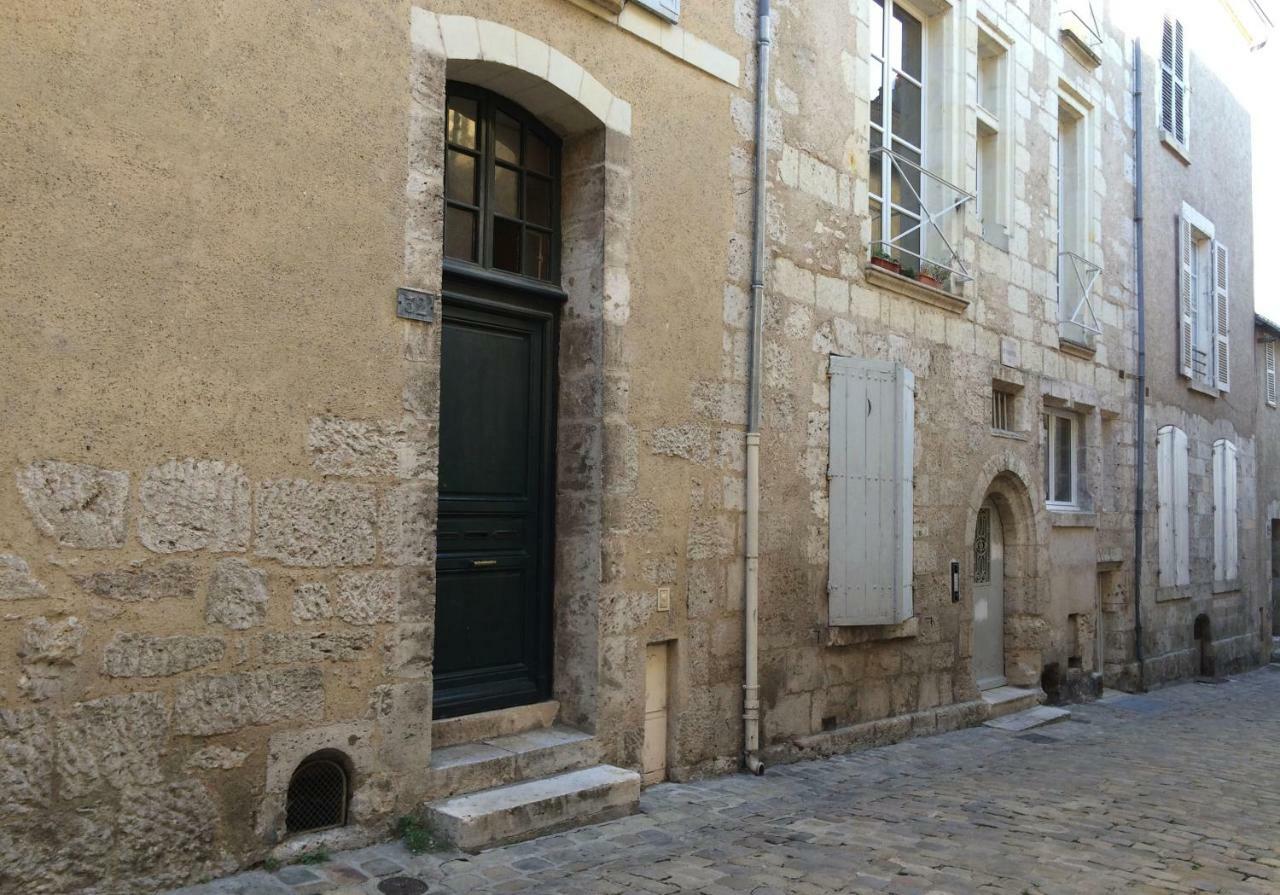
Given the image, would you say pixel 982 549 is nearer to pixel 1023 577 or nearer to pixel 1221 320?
pixel 1023 577

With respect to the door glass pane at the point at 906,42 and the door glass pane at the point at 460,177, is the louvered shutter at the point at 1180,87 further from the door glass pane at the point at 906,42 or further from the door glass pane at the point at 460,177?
the door glass pane at the point at 460,177

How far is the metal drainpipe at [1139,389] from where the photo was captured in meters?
9.95

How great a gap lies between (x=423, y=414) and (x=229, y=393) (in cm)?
76

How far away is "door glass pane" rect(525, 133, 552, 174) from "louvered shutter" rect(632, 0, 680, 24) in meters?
0.78

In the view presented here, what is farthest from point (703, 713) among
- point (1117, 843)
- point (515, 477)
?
point (1117, 843)

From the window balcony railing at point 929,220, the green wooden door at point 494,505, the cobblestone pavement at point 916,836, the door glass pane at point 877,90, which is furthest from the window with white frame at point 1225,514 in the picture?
the green wooden door at point 494,505

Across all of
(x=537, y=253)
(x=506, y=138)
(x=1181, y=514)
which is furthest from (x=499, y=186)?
(x=1181, y=514)

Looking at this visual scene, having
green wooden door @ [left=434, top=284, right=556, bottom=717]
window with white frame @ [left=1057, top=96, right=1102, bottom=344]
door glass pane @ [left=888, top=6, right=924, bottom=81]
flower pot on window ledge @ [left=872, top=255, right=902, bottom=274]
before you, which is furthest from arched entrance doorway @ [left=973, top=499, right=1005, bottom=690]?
green wooden door @ [left=434, top=284, right=556, bottom=717]

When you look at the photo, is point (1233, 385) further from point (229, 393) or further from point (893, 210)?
point (229, 393)

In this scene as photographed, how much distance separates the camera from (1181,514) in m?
10.8

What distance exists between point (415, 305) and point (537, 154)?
1.28 meters

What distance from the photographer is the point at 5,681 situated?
2.95 meters

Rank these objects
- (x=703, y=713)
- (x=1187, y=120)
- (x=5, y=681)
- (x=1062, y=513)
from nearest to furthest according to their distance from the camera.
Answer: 1. (x=5, y=681)
2. (x=703, y=713)
3. (x=1062, y=513)
4. (x=1187, y=120)

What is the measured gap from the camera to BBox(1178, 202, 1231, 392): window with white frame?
11250 mm
